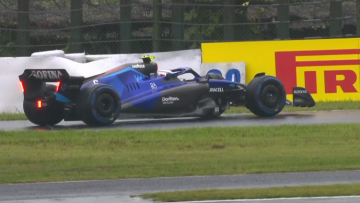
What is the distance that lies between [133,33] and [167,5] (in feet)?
4.13

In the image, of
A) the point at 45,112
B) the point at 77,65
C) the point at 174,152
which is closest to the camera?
the point at 174,152

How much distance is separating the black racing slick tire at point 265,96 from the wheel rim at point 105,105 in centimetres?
274

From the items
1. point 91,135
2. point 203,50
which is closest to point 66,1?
point 203,50

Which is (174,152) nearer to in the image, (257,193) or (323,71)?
(257,193)

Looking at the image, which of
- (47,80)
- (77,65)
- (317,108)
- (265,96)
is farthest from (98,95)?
(77,65)

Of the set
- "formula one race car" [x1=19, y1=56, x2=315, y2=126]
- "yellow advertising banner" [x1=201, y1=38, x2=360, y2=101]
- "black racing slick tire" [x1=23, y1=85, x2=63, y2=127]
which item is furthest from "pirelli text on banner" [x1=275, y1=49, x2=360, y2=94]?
"black racing slick tire" [x1=23, y1=85, x2=63, y2=127]

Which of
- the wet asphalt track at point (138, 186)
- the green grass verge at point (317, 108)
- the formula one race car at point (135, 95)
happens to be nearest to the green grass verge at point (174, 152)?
the wet asphalt track at point (138, 186)

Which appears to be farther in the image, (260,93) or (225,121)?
(260,93)

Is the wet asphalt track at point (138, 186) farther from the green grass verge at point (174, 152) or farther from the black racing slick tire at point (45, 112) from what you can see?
the black racing slick tire at point (45, 112)

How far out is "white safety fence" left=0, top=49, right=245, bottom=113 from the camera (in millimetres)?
19734

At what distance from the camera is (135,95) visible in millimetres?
15375

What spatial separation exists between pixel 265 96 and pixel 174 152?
14.4 ft

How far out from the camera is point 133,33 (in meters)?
22.8

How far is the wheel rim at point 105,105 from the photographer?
14.6 m
